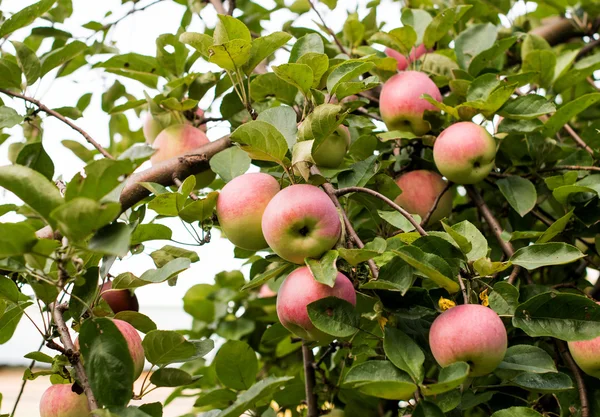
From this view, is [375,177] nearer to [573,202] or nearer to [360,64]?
[360,64]

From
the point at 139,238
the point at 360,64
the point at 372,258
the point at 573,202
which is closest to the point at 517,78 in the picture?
the point at 573,202

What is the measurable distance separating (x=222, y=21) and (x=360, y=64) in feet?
0.70

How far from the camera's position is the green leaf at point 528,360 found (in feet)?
3.01

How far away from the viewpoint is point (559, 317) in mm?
915

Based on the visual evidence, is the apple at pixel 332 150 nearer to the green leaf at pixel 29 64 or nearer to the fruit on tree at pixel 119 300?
the fruit on tree at pixel 119 300

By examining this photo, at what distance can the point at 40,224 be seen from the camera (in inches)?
49.4

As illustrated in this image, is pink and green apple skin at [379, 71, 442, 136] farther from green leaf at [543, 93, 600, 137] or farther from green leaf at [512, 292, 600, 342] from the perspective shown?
green leaf at [512, 292, 600, 342]

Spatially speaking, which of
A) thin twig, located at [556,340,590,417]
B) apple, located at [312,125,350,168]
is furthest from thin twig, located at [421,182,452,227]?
thin twig, located at [556,340,590,417]

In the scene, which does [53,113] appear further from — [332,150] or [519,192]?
[519,192]

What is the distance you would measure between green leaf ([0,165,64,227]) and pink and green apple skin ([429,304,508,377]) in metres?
0.50

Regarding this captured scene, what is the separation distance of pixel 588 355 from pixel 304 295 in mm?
484

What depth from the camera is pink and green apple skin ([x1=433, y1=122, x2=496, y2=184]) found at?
1144 millimetres

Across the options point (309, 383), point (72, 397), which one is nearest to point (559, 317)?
point (309, 383)

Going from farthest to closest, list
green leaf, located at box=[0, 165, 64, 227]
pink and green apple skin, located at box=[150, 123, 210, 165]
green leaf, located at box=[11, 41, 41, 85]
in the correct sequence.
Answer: pink and green apple skin, located at box=[150, 123, 210, 165] < green leaf, located at box=[11, 41, 41, 85] < green leaf, located at box=[0, 165, 64, 227]
